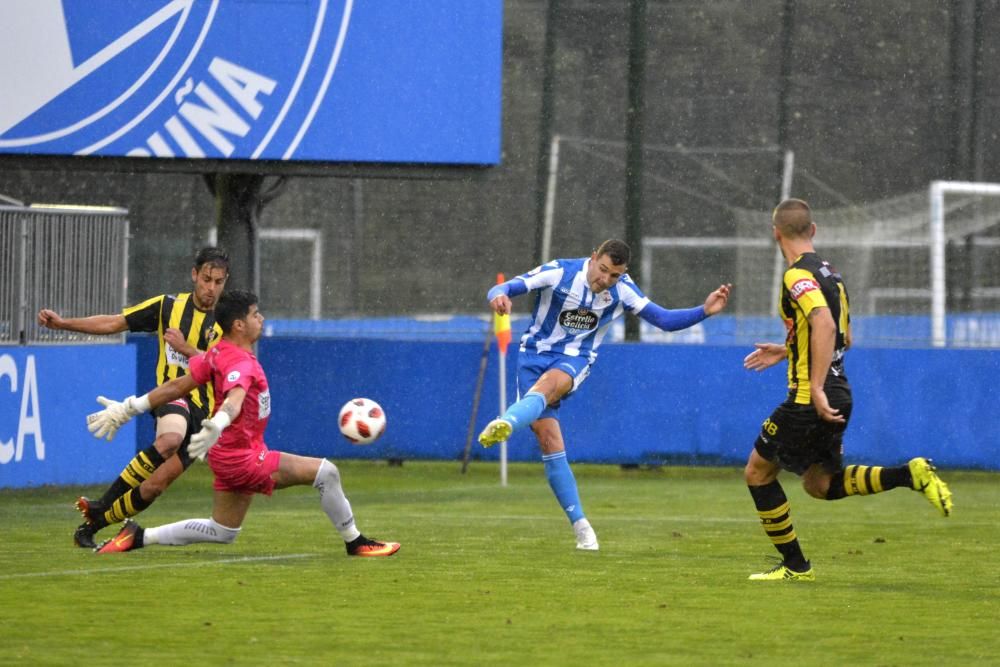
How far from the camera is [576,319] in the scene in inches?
488

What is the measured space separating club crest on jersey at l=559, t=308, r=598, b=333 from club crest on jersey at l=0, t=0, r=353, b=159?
6633 mm

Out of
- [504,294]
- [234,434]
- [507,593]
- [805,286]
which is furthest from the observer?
[504,294]

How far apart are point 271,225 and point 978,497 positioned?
1103cm

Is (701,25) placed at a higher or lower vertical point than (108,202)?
higher

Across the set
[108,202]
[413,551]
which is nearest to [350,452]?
[108,202]

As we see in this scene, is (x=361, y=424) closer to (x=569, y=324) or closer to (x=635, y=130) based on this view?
(x=569, y=324)

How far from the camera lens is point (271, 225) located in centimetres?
2538

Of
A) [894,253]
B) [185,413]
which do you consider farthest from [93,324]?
[894,253]

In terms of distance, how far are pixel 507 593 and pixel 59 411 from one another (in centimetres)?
867

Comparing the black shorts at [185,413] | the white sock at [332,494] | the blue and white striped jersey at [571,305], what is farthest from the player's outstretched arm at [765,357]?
the black shorts at [185,413]

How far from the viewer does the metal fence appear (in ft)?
57.2

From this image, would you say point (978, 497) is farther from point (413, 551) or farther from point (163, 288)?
point (163, 288)

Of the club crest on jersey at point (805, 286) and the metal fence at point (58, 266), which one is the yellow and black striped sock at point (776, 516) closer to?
the club crest on jersey at point (805, 286)

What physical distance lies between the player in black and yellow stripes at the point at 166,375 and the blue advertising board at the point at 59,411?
186 inches
